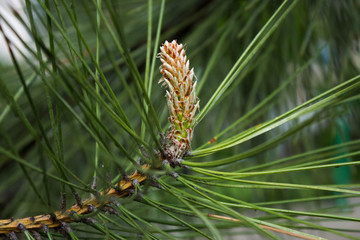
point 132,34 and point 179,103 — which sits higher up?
point 132,34

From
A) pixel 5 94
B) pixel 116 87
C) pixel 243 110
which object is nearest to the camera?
pixel 5 94

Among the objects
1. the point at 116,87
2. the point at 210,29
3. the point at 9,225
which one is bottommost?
the point at 9,225

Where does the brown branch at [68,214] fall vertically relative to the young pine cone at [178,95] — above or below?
below

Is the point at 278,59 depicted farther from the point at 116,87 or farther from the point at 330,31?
the point at 116,87

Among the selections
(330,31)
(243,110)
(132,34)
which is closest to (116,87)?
(132,34)
